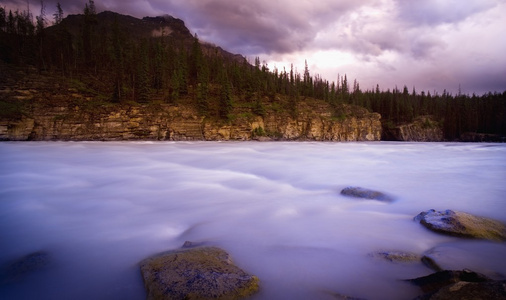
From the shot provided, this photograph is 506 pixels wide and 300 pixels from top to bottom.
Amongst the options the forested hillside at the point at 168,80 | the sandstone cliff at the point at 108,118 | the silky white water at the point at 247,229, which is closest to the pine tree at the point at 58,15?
the forested hillside at the point at 168,80

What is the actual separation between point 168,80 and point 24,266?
53.9 m

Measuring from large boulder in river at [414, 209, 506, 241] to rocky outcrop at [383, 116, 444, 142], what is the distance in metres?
80.6

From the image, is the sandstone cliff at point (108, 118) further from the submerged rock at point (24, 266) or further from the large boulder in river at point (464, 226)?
the large boulder in river at point (464, 226)

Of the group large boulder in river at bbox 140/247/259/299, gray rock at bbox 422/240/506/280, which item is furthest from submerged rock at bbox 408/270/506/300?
large boulder in river at bbox 140/247/259/299

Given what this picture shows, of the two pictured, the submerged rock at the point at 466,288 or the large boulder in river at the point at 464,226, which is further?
the large boulder in river at the point at 464,226

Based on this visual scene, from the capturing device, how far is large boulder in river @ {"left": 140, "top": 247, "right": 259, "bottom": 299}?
6.64 feet

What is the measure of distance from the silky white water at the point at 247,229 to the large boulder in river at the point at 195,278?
0.60 ft

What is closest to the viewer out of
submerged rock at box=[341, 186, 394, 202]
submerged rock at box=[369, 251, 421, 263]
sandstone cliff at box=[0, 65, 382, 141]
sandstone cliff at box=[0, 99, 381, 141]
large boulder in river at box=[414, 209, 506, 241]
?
submerged rock at box=[369, 251, 421, 263]

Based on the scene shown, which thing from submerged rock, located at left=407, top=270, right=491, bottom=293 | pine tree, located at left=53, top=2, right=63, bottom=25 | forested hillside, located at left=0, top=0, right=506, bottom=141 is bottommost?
submerged rock, located at left=407, top=270, right=491, bottom=293

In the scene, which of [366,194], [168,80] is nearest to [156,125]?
[168,80]

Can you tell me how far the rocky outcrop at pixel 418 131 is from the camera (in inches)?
2830

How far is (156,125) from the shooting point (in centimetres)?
3762

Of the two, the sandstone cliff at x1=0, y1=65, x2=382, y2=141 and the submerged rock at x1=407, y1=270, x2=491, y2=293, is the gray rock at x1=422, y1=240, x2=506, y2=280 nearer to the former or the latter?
the submerged rock at x1=407, y1=270, x2=491, y2=293

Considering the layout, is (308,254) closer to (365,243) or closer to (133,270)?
(365,243)
